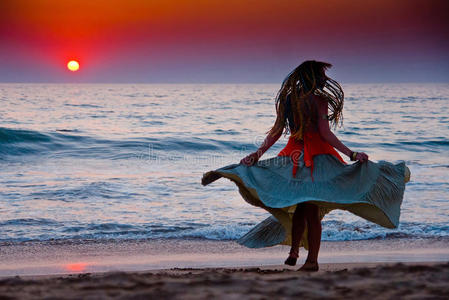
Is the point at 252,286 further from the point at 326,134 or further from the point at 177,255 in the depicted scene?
the point at 177,255

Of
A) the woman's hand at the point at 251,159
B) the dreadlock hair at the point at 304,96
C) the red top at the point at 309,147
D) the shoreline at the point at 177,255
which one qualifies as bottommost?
the shoreline at the point at 177,255

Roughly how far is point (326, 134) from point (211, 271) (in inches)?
61.8

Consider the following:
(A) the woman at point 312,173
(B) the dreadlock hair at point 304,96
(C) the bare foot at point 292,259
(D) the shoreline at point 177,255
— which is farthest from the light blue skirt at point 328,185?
(D) the shoreline at point 177,255

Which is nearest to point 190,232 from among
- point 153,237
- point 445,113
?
point 153,237

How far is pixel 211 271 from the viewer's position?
4.79 meters

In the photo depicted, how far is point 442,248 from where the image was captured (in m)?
6.52

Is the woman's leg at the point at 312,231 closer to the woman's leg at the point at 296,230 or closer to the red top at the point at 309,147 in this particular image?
the woman's leg at the point at 296,230

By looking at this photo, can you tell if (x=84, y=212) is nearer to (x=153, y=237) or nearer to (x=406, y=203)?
(x=153, y=237)

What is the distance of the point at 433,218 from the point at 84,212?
525 centimetres

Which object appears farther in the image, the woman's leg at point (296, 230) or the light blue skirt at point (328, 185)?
the woman's leg at point (296, 230)

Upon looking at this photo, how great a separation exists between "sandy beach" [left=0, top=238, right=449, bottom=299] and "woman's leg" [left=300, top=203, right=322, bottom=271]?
0.22 meters

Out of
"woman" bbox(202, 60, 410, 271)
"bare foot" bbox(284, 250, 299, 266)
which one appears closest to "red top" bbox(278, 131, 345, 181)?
"woman" bbox(202, 60, 410, 271)

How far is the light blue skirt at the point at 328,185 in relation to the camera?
420 cm

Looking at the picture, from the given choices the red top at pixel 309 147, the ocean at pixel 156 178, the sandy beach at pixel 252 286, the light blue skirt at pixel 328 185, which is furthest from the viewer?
the ocean at pixel 156 178
